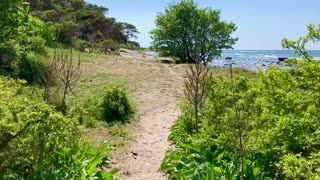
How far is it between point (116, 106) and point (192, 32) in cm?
2710

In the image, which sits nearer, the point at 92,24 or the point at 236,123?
the point at 236,123

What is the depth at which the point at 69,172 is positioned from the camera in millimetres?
6824

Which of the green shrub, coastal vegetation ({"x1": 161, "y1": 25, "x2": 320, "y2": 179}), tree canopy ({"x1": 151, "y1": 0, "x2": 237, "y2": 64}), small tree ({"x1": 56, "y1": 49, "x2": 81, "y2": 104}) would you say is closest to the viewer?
coastal vegetation ({"x1": 161, "y1": 25, "x2": 320, "y2": 179})

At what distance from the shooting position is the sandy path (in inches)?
344

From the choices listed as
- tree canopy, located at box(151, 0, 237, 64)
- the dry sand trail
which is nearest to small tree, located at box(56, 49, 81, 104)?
the dry sand trail

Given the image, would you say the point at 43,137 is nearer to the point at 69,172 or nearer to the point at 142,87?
the point at 69,172

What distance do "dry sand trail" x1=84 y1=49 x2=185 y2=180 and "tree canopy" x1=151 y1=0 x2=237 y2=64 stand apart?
1061cm

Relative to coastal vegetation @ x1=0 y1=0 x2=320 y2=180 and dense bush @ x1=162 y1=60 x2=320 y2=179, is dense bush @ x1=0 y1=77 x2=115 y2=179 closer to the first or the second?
coastal vegetation @ x1=0 y1=0 x2=320 y2=180

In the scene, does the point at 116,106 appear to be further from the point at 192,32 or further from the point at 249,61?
the point at 249,61

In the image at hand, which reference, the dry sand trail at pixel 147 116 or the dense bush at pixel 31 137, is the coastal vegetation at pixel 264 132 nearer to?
the dry sand trail at pixel 147 116

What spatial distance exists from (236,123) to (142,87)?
13272 millimetres

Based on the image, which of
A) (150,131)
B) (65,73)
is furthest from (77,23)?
(150,131)

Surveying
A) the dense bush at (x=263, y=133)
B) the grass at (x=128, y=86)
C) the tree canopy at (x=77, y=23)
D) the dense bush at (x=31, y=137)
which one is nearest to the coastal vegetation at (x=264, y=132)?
the dense bush at (x=263, y=133)

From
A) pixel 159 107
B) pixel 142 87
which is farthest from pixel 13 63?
pixel 159 107
